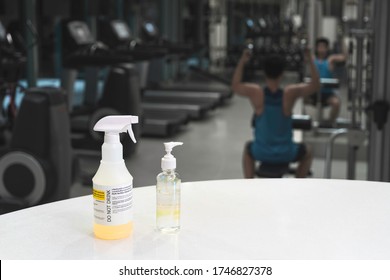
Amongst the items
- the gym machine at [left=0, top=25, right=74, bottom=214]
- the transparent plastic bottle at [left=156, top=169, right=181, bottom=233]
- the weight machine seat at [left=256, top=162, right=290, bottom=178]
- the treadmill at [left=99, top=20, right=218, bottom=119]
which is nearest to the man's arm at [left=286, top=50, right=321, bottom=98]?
the weight machine seat at [left=256, top=162, right=290, bottom=178]

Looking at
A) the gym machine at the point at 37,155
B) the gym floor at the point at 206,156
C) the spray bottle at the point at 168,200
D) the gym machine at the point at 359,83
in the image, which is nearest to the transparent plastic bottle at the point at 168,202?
the spray bottle at the point at 168,200

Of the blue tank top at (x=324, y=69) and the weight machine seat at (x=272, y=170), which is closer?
the weight machine seat at (x=272, y=170)

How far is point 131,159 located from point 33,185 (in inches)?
87.9

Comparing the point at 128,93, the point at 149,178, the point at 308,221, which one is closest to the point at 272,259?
the point at 308,221

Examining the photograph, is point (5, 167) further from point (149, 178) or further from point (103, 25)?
point (103, 25)

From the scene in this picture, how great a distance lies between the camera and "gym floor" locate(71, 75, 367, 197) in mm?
4730

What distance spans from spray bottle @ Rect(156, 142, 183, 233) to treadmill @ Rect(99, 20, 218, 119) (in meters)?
5.85

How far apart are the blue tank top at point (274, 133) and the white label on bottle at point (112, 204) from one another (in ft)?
8.79

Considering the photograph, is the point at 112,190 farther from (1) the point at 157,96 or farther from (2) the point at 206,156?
(1) the point at 157,96

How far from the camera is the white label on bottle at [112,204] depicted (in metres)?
1.03

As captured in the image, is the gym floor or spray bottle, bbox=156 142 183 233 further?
the gym floor

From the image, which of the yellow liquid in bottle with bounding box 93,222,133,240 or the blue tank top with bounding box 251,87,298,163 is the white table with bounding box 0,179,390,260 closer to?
the yellow liquid in bottle with bounding box 93,222,133,240

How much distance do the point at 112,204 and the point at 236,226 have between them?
0.25 m

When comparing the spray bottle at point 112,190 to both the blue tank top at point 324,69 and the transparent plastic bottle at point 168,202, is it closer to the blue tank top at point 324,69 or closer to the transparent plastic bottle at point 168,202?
the transparent plastic bottle at point 168,202
